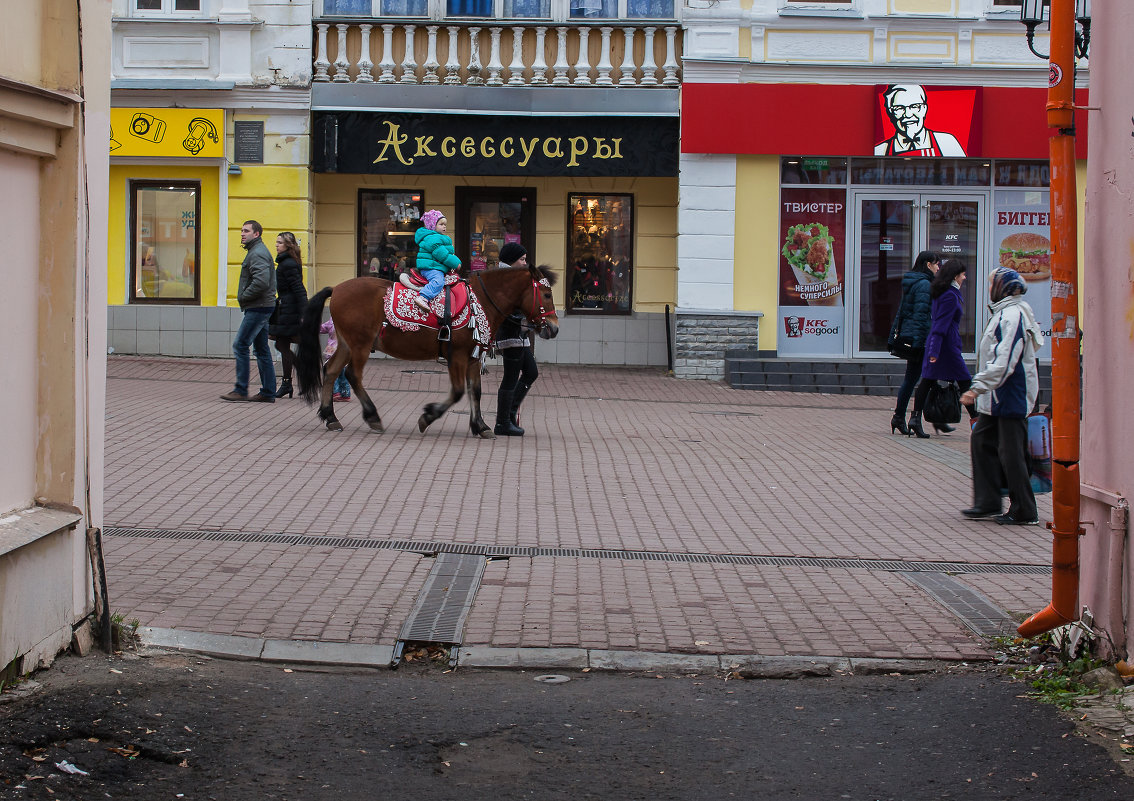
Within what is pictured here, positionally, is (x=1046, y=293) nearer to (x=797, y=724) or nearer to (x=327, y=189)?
(x=327, y=189)

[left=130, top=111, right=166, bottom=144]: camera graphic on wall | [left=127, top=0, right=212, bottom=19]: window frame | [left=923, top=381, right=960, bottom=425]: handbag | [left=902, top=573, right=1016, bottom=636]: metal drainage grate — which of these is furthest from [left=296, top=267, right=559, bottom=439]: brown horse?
[left=127, top=0, right=212, bottom=19]: window frame

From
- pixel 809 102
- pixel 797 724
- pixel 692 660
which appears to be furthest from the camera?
pixel 809 102

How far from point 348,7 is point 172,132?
322cm

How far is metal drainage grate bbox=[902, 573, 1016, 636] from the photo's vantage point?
6441 millimetres

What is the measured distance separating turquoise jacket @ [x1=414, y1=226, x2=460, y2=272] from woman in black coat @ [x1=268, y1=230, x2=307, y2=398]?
3.04 meters

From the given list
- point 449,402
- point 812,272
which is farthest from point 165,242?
point 812,272

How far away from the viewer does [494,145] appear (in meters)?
20.0

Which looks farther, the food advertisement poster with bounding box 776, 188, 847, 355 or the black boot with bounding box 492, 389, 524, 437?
the food advertisement poster with bounding box 776, 188, 847, 355

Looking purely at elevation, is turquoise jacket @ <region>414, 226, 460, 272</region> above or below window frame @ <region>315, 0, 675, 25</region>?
below

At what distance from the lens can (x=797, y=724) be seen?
5051 mm

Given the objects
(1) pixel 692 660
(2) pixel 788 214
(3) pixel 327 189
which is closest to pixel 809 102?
(2) pixel 788 214

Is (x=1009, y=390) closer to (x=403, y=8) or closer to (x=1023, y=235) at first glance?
(x=1023, y=235)

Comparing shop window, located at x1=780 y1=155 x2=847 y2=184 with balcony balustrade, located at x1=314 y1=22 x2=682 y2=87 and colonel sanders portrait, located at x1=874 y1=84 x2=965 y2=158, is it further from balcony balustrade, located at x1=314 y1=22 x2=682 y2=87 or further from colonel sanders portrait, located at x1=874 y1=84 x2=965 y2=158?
balcony balustrade, located at x1=314 y1=22 x2=682 y2=87

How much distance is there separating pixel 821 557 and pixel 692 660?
2425mm
